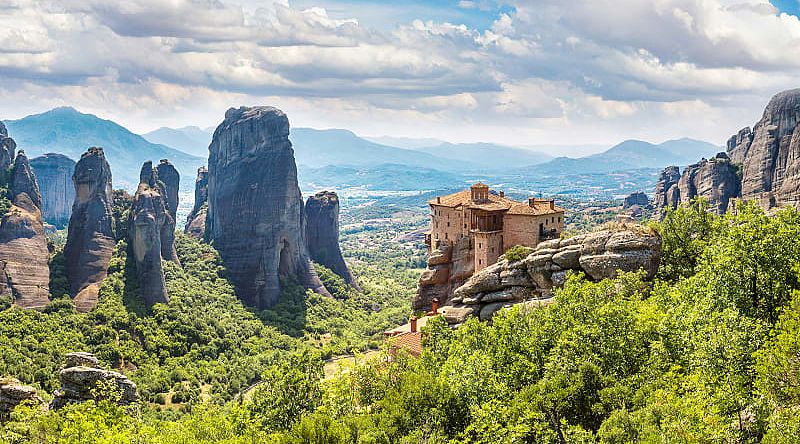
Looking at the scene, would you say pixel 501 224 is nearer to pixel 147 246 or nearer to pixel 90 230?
pixel 147 246

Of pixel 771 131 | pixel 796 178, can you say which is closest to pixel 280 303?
pixel 796 178

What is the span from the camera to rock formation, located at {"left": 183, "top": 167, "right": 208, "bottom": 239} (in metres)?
141

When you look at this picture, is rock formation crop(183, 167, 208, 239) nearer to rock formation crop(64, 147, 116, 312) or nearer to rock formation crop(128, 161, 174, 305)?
rock formation crop(128, 161, 174, 305)

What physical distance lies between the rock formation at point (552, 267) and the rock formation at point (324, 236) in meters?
85.5

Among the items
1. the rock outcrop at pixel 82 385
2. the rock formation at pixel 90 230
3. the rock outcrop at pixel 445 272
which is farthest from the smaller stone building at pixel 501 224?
the rock formation at pixel 90 230

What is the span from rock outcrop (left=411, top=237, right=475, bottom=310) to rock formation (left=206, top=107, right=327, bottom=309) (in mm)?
56314

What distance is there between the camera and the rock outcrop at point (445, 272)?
216 ft

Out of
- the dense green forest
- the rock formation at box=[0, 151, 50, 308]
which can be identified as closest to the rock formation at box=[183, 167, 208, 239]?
the rock formation at box=[0, 151, 50, 308]

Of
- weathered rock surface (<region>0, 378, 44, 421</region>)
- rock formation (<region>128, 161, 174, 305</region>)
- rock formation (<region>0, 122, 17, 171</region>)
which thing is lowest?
weathered rock surface (<region>0, 378, 44, 421</region>)

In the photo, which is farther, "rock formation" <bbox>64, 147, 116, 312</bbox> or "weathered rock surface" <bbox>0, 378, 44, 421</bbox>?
"rock formation" <bbox>64, 147, 116, 312</bbox>

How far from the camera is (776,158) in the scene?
444 feet

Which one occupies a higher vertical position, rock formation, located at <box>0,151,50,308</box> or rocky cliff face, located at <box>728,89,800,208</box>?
rocky cliff face, located at <box>728,89,800,208</box>

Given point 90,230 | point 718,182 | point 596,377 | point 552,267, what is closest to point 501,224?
point 552,267

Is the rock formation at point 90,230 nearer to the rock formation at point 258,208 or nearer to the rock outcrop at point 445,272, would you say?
the rock formation at point 258,208
